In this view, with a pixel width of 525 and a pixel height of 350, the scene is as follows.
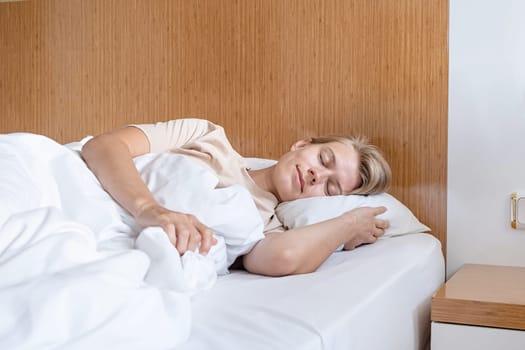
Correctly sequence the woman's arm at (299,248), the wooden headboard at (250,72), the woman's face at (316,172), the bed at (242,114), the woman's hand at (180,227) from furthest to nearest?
the wooden headboard at (250,72), the woman's face at (316,172), the woman's arm at (299,248), the woman's hand at (180,227), the bed at (242,114)

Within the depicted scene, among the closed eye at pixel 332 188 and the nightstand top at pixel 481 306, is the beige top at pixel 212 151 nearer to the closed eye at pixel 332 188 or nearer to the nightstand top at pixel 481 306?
the closed eye at pixel 332 188

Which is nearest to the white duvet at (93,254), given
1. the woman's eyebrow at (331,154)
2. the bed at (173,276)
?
the bed at (173,276)

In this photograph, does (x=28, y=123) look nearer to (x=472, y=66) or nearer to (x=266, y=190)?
(x=266, y=190)

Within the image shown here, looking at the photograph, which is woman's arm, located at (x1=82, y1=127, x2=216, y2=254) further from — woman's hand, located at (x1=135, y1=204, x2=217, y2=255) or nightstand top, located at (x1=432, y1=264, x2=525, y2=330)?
nightstand top, located at (x1=432, y1=264, x2=525, y2=330)

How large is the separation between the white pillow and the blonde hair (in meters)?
0.03

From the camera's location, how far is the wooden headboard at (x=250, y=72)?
2.06 meters

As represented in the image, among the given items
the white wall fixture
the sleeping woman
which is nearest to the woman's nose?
the sleeping woman

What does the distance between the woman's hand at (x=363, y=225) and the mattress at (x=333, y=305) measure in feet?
0.07

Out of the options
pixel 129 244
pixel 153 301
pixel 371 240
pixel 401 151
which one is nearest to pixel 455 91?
pixel 401 151

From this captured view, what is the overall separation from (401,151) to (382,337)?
972mm

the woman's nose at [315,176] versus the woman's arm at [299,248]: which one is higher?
→ the woman's nose at [315,176]

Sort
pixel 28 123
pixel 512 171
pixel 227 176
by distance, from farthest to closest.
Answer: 1. pixel 28 123
2. pixel 512 171
3. pixel 227 176

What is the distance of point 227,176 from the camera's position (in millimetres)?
1666

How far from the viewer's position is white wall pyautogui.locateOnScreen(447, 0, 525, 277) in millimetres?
1940
